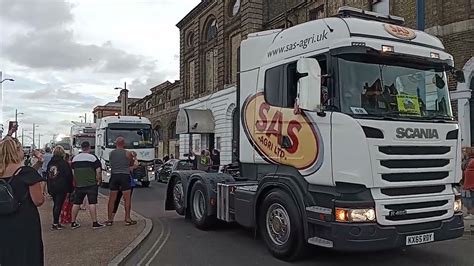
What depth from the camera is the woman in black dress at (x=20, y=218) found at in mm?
4484

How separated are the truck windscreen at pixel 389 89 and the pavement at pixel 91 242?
162 inches

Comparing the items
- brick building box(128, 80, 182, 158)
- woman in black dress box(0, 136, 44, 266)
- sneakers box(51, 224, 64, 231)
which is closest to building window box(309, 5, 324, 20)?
sneakers box(51, 224, 64, 231)

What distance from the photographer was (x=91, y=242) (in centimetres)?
866

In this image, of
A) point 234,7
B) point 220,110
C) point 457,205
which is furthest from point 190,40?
point 457,205

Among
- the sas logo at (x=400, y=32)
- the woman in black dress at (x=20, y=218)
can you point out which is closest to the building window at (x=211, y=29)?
the sas logo at (x=400, y=32)

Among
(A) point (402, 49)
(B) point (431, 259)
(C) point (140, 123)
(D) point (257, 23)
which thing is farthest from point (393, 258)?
(D) point (257, 23)

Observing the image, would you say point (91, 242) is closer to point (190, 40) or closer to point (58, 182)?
point (58, 182)

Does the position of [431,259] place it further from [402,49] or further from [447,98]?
[402,49]

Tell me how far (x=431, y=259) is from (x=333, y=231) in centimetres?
225


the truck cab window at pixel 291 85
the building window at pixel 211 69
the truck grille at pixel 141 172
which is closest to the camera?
the truck cab window at pixel 291 85

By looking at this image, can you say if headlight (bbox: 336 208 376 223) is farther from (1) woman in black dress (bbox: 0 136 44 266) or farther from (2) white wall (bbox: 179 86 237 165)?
(2) white wall (bbox: 179 86 237 165)

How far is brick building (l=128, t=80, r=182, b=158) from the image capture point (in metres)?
47.3

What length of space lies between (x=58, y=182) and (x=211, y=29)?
30.8 m

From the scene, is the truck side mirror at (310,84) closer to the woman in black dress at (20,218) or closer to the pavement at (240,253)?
the pavement at (240,253)
